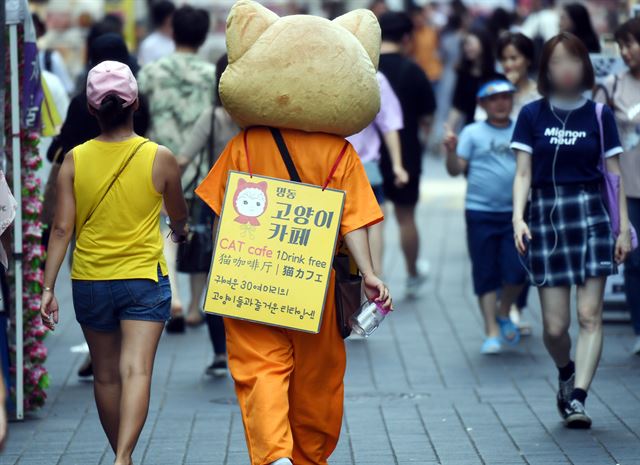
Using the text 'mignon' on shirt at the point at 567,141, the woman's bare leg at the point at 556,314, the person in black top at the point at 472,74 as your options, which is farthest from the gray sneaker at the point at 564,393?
the person in black top at the point at 472,74

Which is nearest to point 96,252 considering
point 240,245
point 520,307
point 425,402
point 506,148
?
point 240,245

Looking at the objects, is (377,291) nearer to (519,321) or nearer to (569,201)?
(569,201)

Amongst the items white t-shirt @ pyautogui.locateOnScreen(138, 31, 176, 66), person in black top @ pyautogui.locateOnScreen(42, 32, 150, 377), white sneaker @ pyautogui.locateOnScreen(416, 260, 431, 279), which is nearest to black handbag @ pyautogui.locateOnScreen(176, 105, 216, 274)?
person in black top @ pyautogui.locateOnScreen(42, 32, 150, 377)

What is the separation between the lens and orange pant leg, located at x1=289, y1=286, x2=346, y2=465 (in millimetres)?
5789

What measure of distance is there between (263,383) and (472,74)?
663cm

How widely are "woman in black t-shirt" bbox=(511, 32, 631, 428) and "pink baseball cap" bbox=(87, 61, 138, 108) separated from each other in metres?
2.12

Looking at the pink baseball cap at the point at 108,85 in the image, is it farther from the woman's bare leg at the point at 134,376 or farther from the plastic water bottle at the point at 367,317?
the plastic water bottle at the point at 367,317

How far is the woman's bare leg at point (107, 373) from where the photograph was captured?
608 cm

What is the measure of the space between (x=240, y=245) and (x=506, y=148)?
3683 millimetres

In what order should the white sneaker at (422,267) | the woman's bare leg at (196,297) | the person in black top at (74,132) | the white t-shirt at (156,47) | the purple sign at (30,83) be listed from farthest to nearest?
the white t-shirt at (156,47) < the white sneaker at (422,267) < the woman's bare leg at (196,297) < the person in black top at (74,132) < the purple sign at (30,83)

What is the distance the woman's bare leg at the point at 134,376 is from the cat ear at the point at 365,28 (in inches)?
56.3

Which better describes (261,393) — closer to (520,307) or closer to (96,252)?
(96,252)

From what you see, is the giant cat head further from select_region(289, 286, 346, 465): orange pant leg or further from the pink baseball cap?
select_region(289, 286, 346, 465): orange pant leg

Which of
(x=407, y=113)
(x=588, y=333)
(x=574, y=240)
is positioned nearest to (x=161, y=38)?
(x=407, y=113)
